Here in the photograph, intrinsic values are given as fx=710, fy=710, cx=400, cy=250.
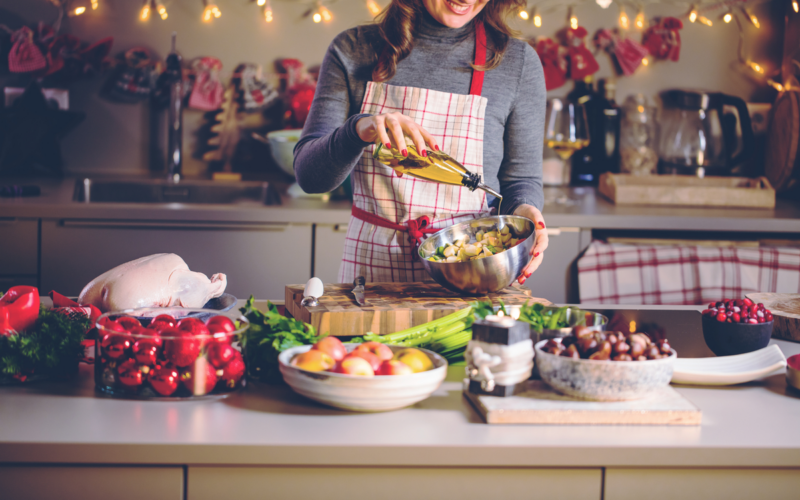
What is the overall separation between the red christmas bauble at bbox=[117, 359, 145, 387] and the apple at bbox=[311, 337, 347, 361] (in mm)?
202

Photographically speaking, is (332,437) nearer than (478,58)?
Yes

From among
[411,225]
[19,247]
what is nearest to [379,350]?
[411,225]

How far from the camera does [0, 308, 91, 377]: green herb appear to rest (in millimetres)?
852

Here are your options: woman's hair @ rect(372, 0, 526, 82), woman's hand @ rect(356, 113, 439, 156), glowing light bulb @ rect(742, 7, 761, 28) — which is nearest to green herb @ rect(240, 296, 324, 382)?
woman's hand @ rect(356, 113, 439, 156)

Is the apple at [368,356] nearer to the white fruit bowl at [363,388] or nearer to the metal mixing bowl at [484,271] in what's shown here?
the white fruit bowl at [363,388]

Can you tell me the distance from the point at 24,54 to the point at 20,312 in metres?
1.96

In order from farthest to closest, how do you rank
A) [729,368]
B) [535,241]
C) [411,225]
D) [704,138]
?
[704,138]
[411,225]
[535,241]
[729,368]

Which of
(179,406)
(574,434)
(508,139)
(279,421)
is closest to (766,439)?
(574,434)

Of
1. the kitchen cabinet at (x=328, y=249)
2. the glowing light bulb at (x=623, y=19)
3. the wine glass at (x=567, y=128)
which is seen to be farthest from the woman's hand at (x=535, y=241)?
the glowing light bulb at (x=623, y=19)

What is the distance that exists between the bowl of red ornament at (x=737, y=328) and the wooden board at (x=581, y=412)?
0.30 meters

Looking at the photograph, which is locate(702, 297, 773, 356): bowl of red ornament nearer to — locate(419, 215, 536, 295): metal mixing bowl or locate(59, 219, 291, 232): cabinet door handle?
locate(419, 215, 536, 295): metal mixing bowl

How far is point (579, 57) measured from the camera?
2.73 m

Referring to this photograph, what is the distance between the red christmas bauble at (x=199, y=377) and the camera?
83 centimetres

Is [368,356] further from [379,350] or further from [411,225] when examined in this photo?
[411,225]
